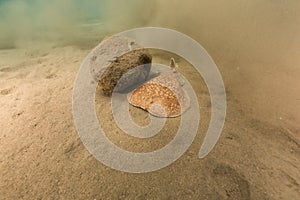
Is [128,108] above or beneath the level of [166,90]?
beneath

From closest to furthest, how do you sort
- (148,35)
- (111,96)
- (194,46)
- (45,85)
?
(111,96) → (45,85) → (194,46) → (148,35)

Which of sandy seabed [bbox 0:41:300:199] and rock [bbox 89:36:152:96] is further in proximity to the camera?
rock [bbox 89:36:152:96]

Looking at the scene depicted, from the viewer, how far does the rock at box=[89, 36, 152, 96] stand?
4168 millimetres

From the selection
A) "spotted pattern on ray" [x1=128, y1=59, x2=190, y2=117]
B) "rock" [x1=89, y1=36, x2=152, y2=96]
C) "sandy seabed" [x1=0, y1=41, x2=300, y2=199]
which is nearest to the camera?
"sandy seabed" [x1=0, y1=41, x2=300, y2=199]

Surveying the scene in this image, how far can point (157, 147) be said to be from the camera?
3.16 metres

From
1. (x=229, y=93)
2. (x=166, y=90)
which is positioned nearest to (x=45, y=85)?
(x=166, y=90)

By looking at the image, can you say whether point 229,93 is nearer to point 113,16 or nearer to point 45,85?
point 45,85

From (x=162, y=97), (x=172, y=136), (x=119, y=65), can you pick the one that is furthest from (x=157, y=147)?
(x=119, y=65)

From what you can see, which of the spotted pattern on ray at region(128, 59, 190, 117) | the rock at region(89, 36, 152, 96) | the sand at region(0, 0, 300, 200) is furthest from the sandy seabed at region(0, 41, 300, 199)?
the rock at region(89, 36, 152, 96)

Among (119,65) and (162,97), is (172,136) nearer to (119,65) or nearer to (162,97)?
(162,97)

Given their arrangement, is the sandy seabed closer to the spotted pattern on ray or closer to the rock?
the spotted pattern on ray

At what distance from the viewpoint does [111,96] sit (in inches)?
165

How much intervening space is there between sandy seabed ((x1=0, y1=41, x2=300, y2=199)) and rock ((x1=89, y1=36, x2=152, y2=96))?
40cm

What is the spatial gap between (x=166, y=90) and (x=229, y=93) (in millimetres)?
1395
